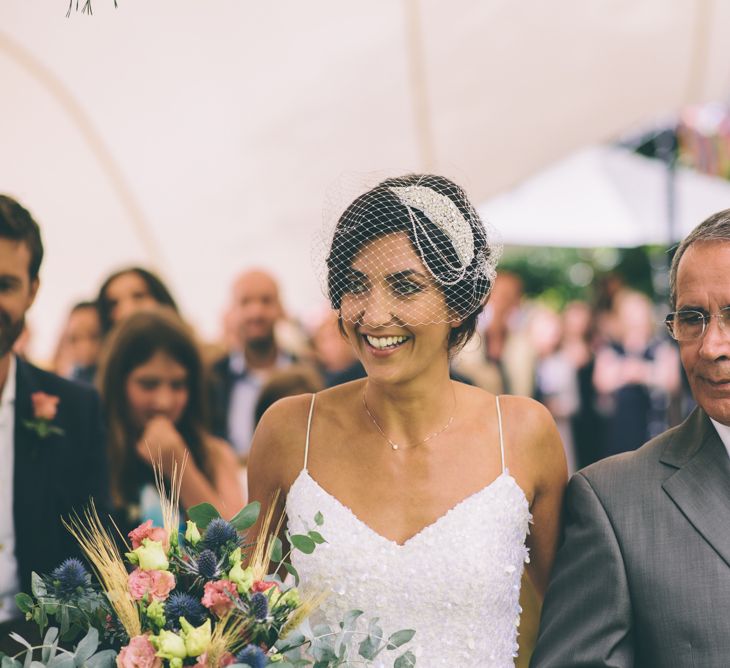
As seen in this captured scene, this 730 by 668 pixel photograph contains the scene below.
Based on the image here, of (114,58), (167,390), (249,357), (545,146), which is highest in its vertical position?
(114,58)

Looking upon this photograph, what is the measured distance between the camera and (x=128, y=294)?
5.69 metres

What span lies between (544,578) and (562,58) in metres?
4.85

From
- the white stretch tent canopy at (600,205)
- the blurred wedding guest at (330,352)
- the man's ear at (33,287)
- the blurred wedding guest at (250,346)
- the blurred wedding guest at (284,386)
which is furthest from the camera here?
the white stretch tent canopy at (600,205)

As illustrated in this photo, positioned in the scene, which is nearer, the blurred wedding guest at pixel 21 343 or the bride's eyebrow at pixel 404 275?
the bride's eyebrow at pixel 404 275

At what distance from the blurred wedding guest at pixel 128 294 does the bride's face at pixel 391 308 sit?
9.68ft

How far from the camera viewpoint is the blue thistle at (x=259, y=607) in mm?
2074

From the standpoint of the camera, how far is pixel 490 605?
2.89 metres

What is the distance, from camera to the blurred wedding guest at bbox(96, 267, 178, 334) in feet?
18.6

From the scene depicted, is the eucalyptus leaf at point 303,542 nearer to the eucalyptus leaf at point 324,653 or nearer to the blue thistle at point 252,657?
the eucalyptus leaf at point 324,653

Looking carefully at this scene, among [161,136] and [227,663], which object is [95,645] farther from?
[161,136]

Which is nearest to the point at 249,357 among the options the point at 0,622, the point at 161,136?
the point at 161,136

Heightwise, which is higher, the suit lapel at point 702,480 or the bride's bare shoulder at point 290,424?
the bride's bare shoulder at point 290,424

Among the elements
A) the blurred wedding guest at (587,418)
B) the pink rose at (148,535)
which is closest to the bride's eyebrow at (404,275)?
the pink rose at (148,535)

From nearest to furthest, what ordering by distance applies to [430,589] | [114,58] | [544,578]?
[430,589]
[544,578]
[114,58]
